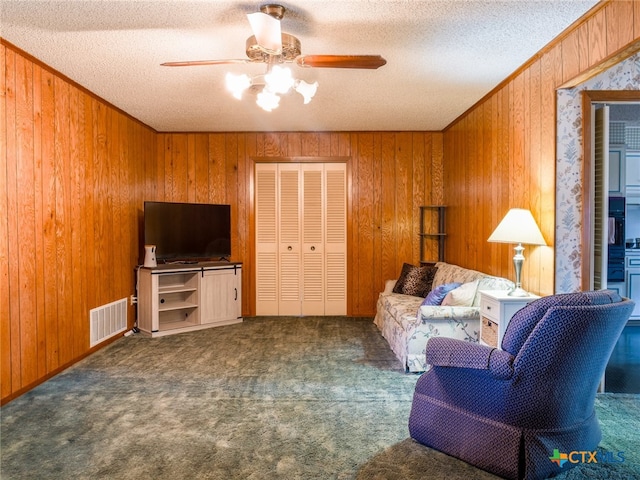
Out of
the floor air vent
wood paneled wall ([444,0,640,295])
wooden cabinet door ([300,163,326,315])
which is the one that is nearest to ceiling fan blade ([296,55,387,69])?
wood paneled wall ([444,0,640,295])

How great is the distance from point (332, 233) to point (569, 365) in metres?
3.88

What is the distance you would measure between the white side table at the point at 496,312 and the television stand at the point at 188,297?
310cm

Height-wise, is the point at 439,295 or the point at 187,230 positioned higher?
the point at 187,230

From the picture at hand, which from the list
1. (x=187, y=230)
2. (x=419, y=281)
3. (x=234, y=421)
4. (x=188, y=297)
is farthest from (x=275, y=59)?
(x=188, y=297)

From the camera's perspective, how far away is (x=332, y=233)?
18.1 feet

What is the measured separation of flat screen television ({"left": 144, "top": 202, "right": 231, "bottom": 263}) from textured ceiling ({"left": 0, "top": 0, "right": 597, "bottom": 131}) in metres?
1.22

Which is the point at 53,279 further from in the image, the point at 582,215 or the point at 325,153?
the point at 582,215

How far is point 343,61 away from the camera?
2359 millimetres

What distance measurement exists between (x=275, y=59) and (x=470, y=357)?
209 centimetres

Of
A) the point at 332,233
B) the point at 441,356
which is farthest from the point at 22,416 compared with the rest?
the point at 332,233

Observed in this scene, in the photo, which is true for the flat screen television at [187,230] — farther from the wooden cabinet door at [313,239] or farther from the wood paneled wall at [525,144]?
the wood paneled wall at [525,144]

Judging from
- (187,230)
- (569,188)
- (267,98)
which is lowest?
(187,230)

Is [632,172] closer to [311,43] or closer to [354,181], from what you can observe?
[354,181]

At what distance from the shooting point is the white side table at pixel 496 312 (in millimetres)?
2779
